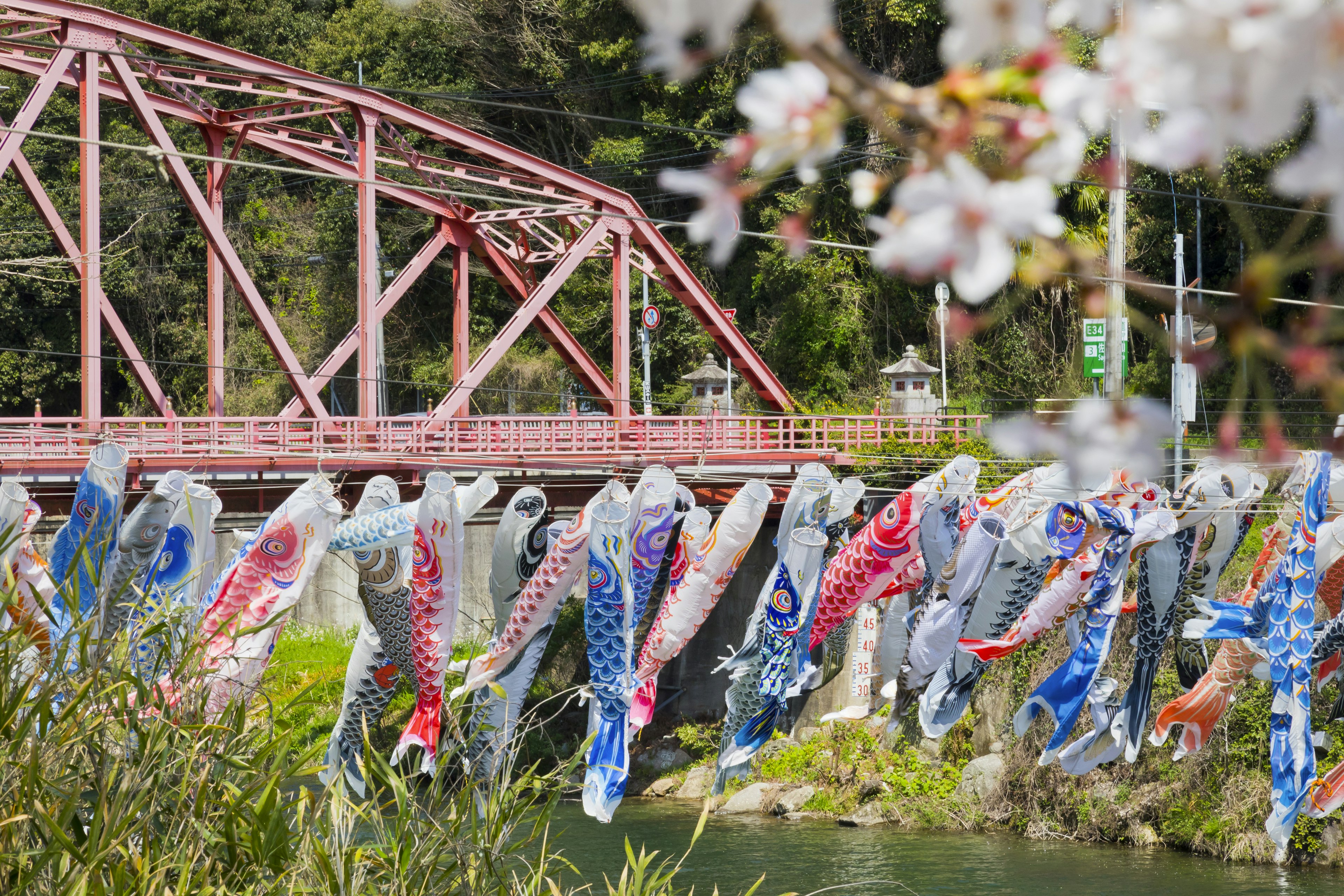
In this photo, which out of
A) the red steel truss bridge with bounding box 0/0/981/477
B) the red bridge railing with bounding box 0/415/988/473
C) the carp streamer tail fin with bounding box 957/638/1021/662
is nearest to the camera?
the carp streamer tail fin with bounding box 957/638/1021/662

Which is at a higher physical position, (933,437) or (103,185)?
(103,185)

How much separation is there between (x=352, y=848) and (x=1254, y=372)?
3.82 m

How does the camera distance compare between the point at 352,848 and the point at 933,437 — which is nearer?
the point at 352,848

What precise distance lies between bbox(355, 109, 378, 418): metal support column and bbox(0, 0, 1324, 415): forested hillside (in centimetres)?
690

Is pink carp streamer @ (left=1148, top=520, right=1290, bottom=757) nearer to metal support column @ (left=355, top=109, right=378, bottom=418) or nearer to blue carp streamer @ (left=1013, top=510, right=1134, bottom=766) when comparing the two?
blue carp streamer @ (left=1013, top=510, right=1134, bottom=766)

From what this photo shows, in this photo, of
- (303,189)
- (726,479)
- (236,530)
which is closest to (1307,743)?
(726,479)

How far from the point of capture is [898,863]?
14.0 meters

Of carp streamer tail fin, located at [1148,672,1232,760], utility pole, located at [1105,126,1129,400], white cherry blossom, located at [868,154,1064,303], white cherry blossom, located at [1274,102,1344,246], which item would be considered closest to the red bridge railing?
utility pole, located at [1105,126,1129,400]

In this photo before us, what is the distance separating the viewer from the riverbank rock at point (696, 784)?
1745 cm

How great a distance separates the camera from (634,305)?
28.5 metres

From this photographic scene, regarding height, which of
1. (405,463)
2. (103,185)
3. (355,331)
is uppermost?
(103,185)

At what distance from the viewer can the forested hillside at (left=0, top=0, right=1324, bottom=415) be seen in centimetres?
2439

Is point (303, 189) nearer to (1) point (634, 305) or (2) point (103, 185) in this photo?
(2) point (103, 185)

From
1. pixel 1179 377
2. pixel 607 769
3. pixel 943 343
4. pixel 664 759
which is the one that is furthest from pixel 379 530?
pixel 943 343
